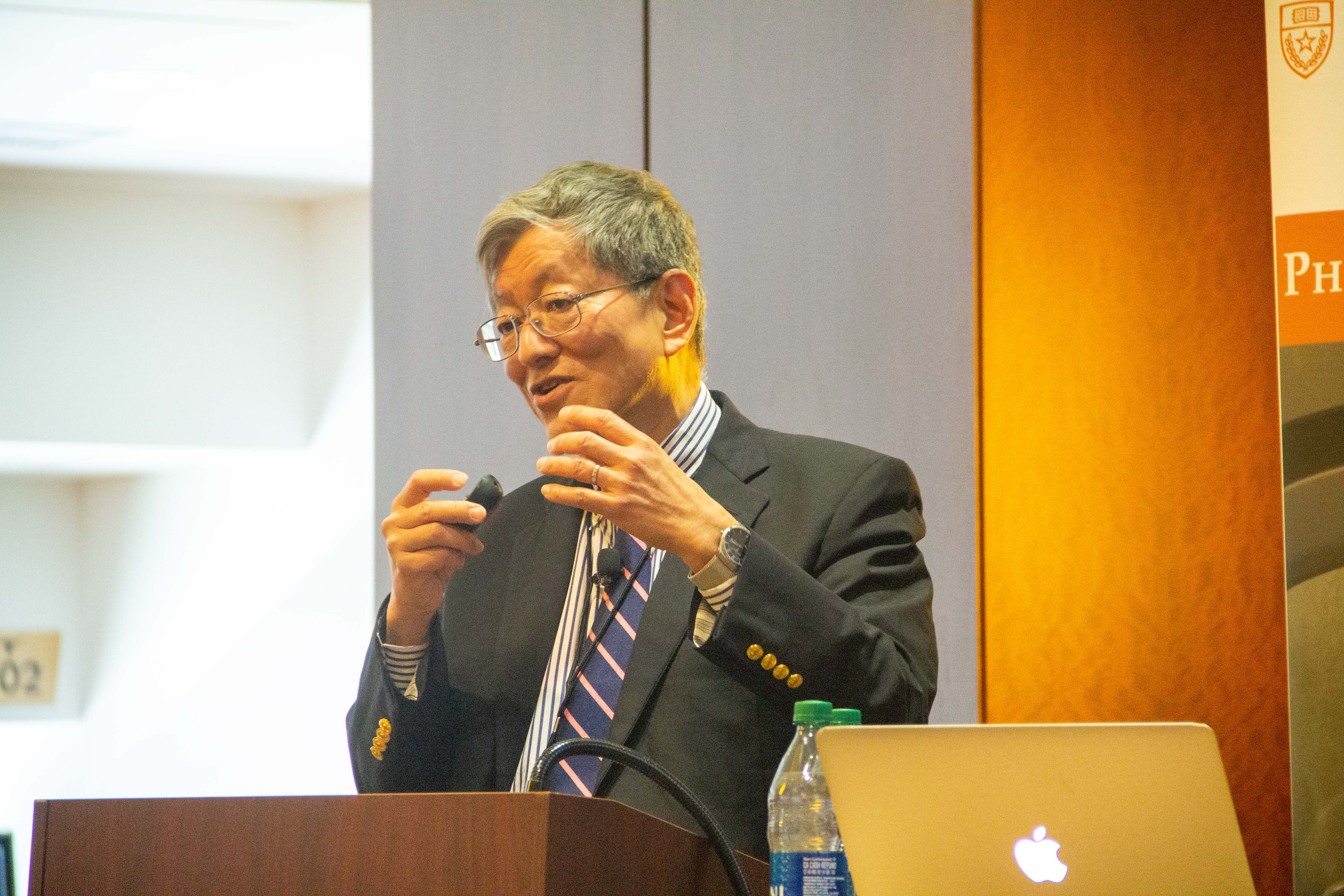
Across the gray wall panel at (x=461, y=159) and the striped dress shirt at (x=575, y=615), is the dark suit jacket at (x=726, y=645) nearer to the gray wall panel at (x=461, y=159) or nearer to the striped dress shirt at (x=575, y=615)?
the striped dress shirt at (x=575, y=615)

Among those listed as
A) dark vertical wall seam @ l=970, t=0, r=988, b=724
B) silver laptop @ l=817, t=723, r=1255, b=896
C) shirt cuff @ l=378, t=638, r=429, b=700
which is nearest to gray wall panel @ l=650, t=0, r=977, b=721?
dark vertical wall seam @ l=970, t=0, r=988, b=724

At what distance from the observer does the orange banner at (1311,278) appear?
2.23 meters

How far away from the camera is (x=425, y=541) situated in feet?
5.22

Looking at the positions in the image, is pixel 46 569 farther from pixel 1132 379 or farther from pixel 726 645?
pixel 726 645

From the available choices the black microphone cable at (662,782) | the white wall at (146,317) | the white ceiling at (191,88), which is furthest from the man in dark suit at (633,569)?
the white wall at (146,317)

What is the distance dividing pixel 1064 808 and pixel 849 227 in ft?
6.06

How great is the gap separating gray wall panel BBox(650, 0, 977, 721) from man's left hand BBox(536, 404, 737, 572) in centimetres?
125

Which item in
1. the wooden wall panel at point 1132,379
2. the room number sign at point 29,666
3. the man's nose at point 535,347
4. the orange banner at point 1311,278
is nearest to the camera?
the man's nose at point 535,347

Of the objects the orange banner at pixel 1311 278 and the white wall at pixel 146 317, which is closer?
the orange banner at pixel 1311 278

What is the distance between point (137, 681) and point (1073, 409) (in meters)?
4.06

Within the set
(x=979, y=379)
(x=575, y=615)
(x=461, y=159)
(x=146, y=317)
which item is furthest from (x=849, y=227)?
(x=146, y=317)

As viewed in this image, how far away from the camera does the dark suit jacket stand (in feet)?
4.66

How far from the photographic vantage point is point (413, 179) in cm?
283

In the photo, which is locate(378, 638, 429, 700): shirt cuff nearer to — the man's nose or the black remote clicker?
the black remote clicker
